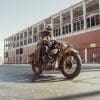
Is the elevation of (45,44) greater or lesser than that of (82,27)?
lesser

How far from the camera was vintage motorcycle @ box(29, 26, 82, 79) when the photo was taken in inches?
277

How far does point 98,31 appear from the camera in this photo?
132ft

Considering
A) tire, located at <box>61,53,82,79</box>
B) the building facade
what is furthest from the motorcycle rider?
the building facade

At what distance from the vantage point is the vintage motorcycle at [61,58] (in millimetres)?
7023

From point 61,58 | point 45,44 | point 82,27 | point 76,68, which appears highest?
point 82,27

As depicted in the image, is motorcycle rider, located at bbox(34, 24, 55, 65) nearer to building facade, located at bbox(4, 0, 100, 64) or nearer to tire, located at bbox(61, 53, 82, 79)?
tire, located at bbox(61, 53, 82, 79)

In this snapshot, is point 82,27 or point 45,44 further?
point 82,27

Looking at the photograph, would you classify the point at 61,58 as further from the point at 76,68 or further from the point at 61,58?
the point at 76,68

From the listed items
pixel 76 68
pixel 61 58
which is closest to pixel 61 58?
pixel 61 58

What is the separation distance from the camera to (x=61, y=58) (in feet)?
23.5

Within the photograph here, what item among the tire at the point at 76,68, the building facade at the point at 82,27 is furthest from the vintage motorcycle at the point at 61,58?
the building facade at the point at 82,27

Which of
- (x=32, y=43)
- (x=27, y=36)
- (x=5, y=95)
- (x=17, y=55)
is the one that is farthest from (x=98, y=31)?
(x=17, y=55)

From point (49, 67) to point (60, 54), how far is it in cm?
44

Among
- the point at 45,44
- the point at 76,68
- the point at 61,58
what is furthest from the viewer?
the point at 45,44
